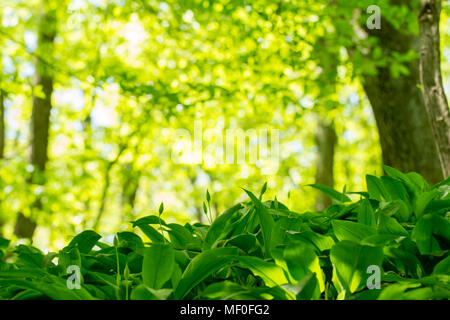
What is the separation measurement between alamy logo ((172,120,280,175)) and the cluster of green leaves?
7.50m

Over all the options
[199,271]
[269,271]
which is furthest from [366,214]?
[199,271]

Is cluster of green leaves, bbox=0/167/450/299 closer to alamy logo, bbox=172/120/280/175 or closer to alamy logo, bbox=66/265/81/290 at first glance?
Answer: alamy logo, bbox=66/265/81/290

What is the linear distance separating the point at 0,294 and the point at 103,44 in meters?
12.0

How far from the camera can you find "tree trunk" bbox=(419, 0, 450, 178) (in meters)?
2.69

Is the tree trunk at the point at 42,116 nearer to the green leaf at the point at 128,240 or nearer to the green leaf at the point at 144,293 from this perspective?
the green leaf at the point at 128,240

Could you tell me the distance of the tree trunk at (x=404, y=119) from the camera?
4332 millimetres

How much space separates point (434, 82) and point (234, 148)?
10.6 meters

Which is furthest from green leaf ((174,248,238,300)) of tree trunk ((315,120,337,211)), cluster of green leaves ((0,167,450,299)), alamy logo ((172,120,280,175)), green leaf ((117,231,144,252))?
tree trunk ((315,120,337,211))

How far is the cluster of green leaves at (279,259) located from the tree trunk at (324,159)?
7591mm

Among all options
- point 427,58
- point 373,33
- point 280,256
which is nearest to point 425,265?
point 280,256

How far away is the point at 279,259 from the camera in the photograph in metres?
1.16

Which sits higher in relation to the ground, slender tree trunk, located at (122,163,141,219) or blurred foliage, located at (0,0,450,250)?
blurred foliage, located at (0,0,450,250)

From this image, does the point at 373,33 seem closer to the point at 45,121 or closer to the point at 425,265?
the point at 425,265

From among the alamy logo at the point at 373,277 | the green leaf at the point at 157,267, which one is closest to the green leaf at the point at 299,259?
the alamy logo at the point at 373,277
